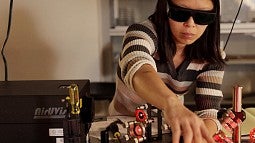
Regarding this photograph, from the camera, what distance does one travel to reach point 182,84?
127 cm

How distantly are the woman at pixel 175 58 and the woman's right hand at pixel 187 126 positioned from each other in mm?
83

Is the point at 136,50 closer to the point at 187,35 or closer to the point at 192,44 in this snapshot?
the point at 187,35

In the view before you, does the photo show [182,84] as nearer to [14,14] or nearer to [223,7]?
[223,7]

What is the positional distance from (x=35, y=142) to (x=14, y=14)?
3.21 ft

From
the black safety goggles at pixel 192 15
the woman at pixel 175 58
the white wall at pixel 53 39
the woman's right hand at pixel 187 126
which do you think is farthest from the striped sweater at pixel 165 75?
the white wall at pixel 53 39

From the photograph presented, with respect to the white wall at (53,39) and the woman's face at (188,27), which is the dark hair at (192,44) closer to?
the woman's face at (188,27)

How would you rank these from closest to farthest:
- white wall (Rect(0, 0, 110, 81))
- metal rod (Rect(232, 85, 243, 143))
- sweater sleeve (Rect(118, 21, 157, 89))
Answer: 1. metal rod (Rect(232, 85, 243, 143))
2. sweater sleeve (Rect(118, 21, 157, 89))
3. white wall (Rect(0, 0, 110, 81))

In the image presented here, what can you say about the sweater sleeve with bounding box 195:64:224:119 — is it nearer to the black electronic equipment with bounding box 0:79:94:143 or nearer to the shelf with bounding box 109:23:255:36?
the black electronic equipment with bounding box 0:79:94:143

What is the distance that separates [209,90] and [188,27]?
0.22 m

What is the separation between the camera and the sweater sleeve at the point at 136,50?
0.95 metres

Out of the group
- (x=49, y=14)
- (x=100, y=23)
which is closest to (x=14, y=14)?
(x=49, y=14)

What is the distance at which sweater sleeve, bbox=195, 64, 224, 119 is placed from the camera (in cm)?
117

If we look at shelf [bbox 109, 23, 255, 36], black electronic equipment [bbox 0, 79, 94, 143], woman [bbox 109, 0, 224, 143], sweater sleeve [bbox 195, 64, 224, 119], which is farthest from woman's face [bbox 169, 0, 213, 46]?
shelf [bbox 109, 23, 255, 36]

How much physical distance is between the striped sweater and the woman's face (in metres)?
0.07
